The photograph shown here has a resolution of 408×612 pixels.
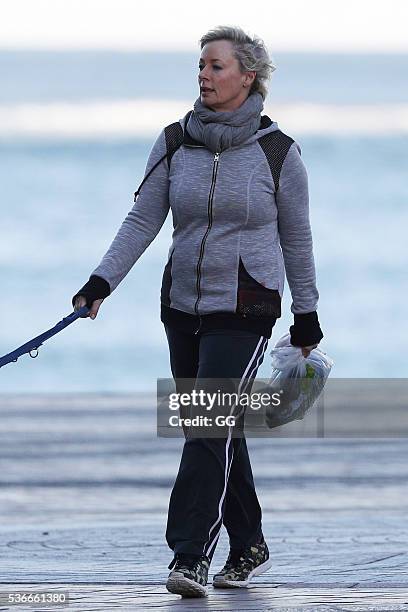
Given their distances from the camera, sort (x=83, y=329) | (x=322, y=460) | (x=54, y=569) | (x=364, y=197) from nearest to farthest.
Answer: (x=54, y=569), (x=322, y=460), (x=83, y=329), (x=364, y=197)

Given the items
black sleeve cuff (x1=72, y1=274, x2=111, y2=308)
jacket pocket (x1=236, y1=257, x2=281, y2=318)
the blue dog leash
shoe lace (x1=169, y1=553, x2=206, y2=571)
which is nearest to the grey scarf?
jacket pocket (x1=236, y1=257, x2=281, y2=318)

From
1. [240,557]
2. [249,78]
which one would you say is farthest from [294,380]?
[249,78]

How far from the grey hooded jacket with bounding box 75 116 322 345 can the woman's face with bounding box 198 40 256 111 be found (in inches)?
6.0

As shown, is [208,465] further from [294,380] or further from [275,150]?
[275,150]

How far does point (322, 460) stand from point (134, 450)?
195 cm

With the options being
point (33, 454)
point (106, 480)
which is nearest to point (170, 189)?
point (106, 480)

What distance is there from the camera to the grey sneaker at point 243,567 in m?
6.16

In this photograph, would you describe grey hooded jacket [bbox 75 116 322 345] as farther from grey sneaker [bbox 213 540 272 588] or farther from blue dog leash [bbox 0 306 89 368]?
grey sneaker [bbox 213 540 272 588]

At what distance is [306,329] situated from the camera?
6.16m

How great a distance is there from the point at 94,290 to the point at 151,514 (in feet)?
15.0

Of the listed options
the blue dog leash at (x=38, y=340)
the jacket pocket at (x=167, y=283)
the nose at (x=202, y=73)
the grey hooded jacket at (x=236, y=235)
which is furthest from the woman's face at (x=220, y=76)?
the blue dog leash at (x=38, y=340)

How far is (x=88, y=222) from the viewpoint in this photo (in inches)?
1877

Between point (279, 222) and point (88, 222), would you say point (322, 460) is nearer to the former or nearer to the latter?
point (279, 222)

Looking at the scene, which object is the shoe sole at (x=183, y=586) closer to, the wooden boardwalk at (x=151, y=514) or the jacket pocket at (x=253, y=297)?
the wooden boardwalk at (x=151, y=514)
